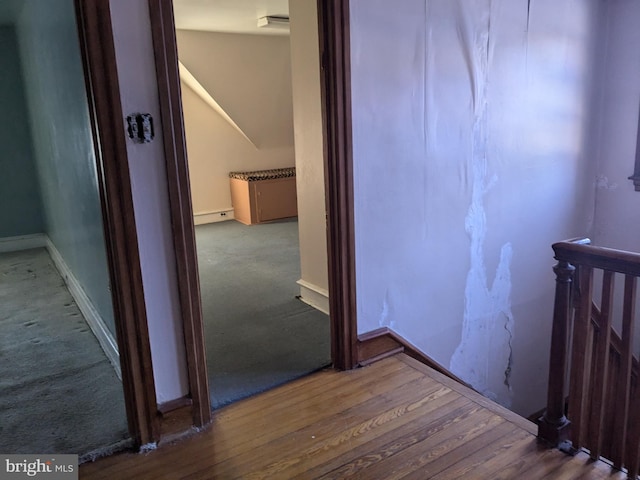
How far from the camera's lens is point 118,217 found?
1.78 m

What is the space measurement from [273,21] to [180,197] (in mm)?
3110

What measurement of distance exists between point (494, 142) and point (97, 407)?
2514mm

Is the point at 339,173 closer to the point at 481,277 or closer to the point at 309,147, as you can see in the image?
the point at 309,147

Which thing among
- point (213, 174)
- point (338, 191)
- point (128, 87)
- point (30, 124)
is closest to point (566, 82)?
point (338, 191)

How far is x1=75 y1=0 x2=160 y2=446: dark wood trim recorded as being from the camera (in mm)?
1650

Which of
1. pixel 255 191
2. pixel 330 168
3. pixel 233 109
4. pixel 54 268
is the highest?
pixel 233 109

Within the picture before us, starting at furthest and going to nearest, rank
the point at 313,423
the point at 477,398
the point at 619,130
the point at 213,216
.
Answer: the point at 213,216
the point at 619,130
the point at 477,398
the point at 313,423

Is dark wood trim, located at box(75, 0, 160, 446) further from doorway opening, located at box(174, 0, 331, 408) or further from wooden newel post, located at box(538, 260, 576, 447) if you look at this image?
wooden newel post, located at box(538, 260, 576, 447)

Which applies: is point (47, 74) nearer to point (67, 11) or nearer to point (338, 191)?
point (67, 11)

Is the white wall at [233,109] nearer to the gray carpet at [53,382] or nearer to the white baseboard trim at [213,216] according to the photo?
the white baseboard trim at [213,216]

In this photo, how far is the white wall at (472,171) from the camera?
2459mm

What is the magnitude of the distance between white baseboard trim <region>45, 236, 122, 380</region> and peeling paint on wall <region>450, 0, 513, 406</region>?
1969 millimetres

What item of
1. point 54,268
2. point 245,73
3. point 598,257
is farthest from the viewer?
point 245,73

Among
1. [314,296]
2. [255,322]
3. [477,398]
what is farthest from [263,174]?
[477,398]
